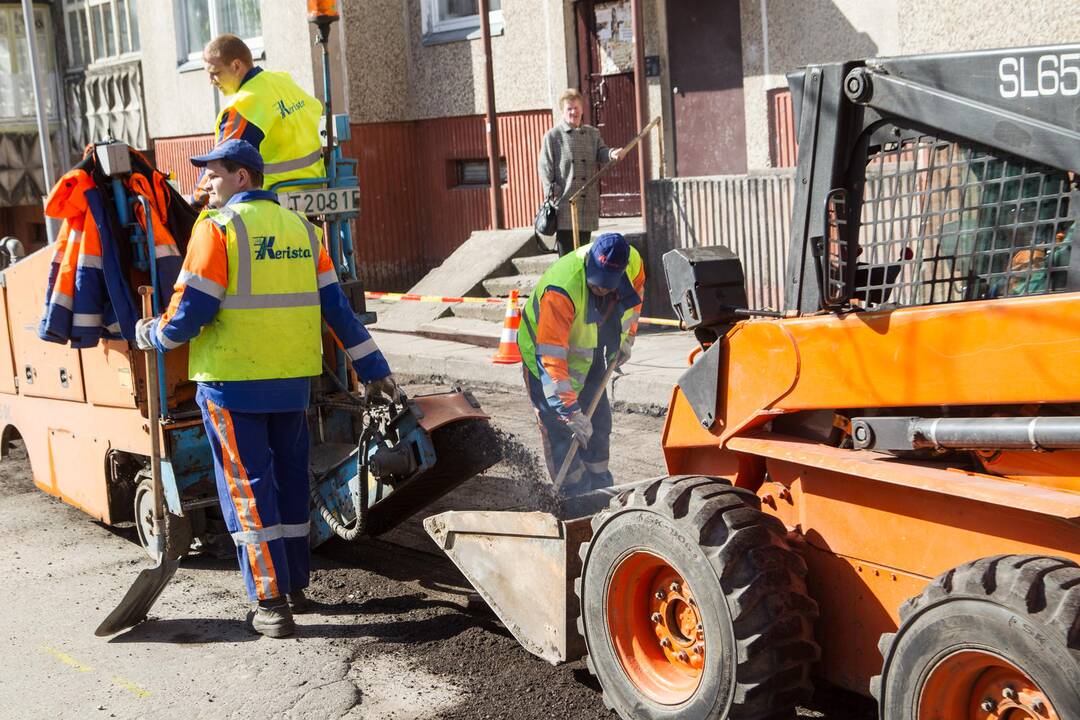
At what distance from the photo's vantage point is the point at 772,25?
12234 millimetres

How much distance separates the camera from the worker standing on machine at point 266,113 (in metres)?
6.70

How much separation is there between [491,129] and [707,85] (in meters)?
2.40

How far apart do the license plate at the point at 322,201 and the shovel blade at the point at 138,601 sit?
80.9 inches

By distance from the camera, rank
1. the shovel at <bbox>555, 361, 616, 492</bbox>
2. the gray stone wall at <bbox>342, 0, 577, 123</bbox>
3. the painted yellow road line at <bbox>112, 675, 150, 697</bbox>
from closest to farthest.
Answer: the painted yellow road line at <bbox>112, 675, 150, 697</bbox> < the shovel at <bbox>555, 361, 616, 492</bbox> < the gray stone wall at <bbox>342, 0, 577, 123</bbox>

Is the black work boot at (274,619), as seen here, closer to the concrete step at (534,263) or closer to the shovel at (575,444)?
the shovel at (575,444)

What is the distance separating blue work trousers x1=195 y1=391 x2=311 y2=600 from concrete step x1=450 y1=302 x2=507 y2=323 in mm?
7028

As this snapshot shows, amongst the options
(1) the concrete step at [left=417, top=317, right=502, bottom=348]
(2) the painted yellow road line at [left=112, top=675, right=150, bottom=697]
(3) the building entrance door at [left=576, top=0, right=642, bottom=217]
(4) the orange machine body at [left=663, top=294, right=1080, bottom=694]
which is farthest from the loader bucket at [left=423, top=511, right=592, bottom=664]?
(3) the building entrance door at [left=576, top=0, right=642, bottom=217]

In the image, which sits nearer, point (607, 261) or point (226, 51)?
point (607, 261)

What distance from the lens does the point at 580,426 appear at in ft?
20.6

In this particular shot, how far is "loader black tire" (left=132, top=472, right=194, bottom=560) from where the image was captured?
6.13 m

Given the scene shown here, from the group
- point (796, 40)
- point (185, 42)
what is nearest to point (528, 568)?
point (796, 40)

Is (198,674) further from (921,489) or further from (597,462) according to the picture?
(921,489)

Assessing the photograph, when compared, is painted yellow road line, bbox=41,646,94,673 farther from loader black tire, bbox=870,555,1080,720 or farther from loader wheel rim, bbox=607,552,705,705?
loader black tire, bbox=870,555,1080,720

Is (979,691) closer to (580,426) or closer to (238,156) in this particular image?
(580,426)
